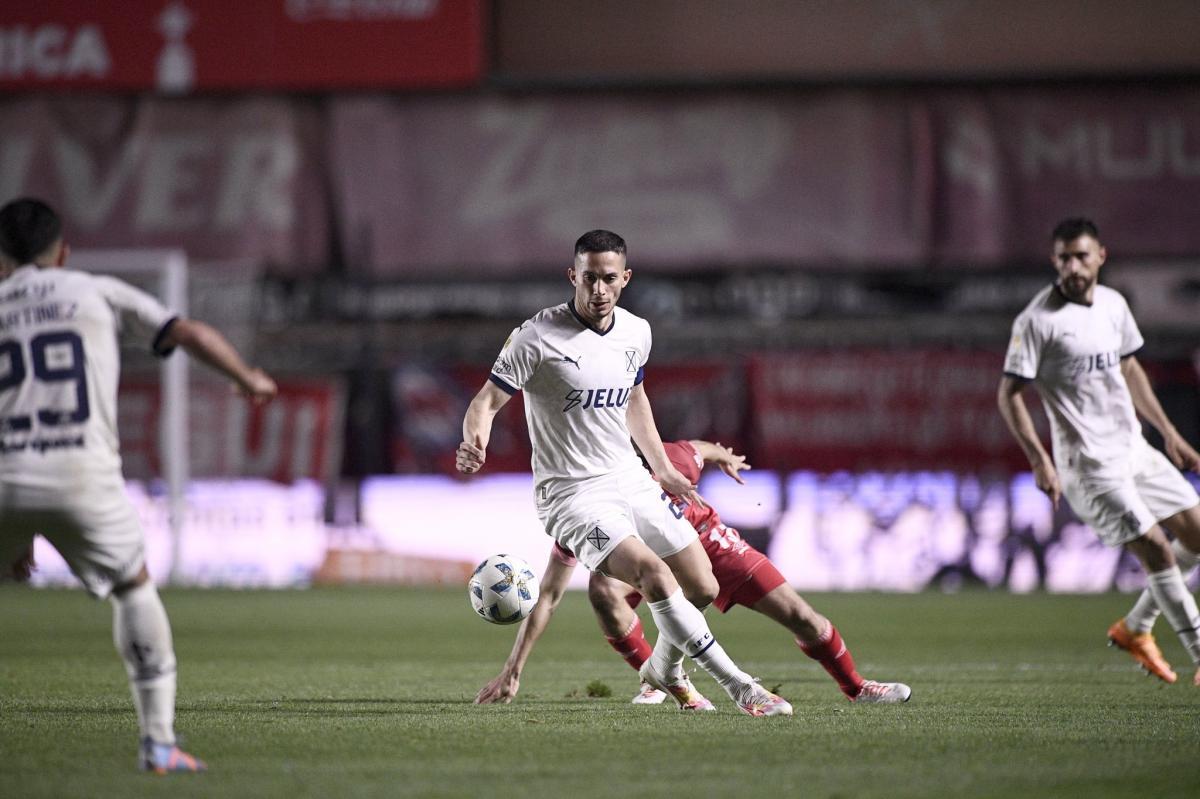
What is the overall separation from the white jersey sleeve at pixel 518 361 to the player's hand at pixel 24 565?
78.9 inches

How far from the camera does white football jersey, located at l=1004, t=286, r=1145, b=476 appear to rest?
8.73 m

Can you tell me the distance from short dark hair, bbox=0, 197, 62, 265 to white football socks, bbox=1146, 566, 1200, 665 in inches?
225

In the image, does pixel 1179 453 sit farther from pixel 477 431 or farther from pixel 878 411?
pixel 878 411

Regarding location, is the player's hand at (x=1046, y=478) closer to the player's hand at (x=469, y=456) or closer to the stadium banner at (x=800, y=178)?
the player's hand at (x=469, y=456)

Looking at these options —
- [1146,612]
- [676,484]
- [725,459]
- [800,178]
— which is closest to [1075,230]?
[1146,612]

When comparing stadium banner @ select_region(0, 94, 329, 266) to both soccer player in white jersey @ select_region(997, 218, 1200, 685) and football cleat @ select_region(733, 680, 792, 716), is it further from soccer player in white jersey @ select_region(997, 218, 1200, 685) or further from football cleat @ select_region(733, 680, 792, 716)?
football cleat @ select_region(733, 680, 792, 716)

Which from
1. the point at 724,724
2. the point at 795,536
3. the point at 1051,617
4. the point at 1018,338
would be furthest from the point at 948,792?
the point at 795,536

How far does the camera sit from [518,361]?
704cm

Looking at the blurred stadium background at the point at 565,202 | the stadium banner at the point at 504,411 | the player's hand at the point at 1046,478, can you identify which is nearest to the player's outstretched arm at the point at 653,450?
the player's hand at the point at 1046,478

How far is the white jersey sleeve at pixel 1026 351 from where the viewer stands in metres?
8.70

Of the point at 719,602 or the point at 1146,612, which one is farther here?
the point at 1146,612

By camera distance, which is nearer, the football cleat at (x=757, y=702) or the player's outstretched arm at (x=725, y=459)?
the football cleat at (x=757, y=702)

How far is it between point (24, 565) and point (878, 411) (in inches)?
592

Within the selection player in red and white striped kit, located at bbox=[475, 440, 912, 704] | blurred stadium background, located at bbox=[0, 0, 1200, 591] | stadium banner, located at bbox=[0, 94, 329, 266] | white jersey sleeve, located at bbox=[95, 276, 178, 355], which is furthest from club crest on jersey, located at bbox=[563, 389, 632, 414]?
stadium banner, located at bbox=[0, 94, 329, 266]
